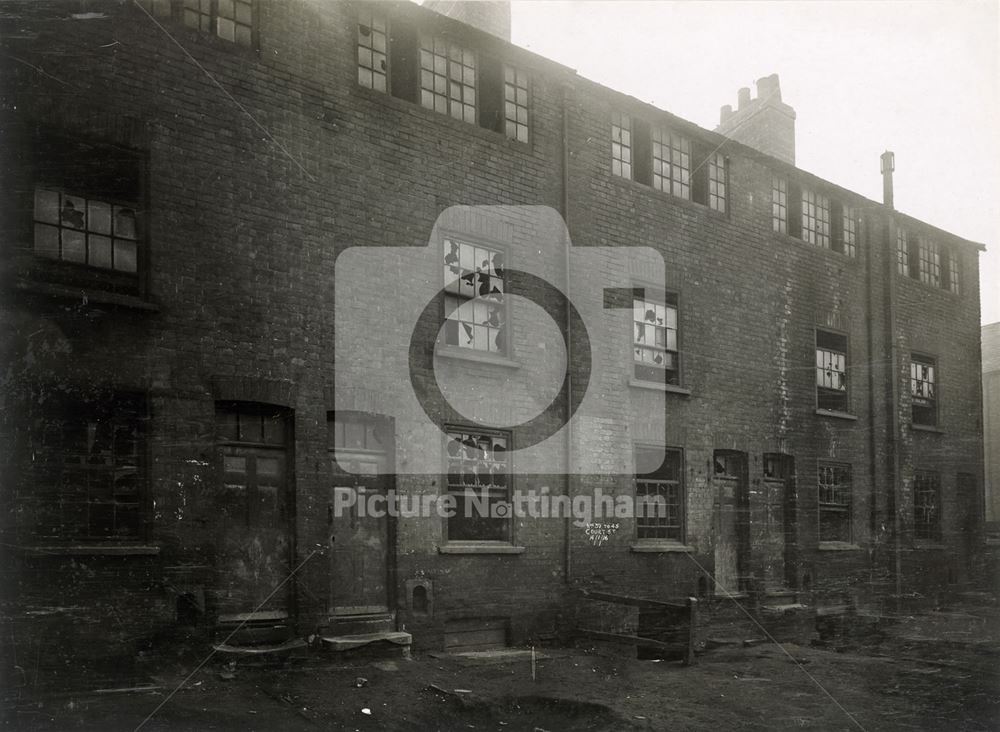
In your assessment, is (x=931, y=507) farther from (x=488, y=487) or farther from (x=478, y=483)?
(x=478, y=483)

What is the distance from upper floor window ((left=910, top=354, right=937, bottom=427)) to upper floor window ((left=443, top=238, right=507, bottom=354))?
38.0 ft

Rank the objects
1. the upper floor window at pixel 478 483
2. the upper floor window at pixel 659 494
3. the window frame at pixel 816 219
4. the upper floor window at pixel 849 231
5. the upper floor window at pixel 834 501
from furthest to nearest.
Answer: the upper floor window at pixel 849 231 < the window frame at pixel 816 219 < the upper floor window at pixel 834 501 < the upper floor window at pixel 659 494 < the upper floor window at pixel 478 483

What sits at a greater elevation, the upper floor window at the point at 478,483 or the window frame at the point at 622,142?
the window frame at the point at 622,142

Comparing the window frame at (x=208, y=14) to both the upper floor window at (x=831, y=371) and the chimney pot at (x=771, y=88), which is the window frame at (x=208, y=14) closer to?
the upper floor window at (x=831, y=371)

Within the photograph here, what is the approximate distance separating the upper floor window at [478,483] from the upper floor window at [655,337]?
319 centimetres

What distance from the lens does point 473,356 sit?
11742mm

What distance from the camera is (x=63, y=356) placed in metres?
8.52

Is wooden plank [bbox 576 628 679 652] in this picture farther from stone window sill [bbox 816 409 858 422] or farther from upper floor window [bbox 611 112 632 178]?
stone window sill [bbox 816 409 858 422]

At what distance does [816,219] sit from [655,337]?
584 cm

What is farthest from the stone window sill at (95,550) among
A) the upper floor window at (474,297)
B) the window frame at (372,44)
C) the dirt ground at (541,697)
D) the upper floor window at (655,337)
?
the upper floor window at (655,337)

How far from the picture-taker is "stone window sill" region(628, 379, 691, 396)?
1368 cm

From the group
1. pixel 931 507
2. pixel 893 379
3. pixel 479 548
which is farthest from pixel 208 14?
pixel 931 507

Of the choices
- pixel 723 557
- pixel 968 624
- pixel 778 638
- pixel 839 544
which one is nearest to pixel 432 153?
pixel 723 557

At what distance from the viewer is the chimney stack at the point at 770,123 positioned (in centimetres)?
1894
